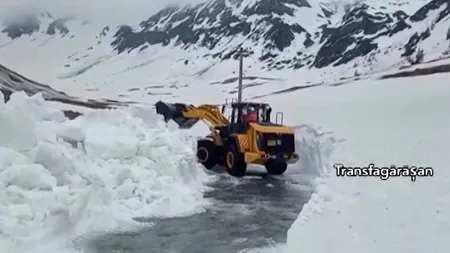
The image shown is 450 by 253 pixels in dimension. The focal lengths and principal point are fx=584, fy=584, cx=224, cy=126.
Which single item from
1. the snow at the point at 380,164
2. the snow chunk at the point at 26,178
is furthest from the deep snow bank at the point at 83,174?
the snow at the point at 380,164

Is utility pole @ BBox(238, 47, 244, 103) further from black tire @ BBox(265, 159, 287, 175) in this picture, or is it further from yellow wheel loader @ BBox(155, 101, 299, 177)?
black tire @ BBox(265, 159, 287, 175)

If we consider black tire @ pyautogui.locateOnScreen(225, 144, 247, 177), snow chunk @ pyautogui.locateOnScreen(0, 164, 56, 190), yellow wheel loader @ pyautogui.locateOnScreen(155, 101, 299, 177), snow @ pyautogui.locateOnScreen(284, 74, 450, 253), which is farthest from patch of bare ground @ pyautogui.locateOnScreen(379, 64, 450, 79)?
snow chunk @ pyautogui.locateOnScreen(0, 164, 56, 190)

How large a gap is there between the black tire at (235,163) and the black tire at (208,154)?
0.31m

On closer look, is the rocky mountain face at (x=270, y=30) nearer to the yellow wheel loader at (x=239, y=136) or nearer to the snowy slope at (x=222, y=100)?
the snowy slope at (x=222, y=100)

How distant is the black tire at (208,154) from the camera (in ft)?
18.0

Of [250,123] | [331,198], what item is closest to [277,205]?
[331,198]

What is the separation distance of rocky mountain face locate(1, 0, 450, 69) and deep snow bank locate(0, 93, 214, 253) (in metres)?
0.68

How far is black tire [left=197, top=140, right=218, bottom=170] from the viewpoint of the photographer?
5473mm

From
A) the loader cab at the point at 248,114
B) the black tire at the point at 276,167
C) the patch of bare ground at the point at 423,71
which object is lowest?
the black tire at the point at 276,167

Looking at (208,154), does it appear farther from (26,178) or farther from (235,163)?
(26,178)

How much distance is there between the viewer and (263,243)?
296 cm

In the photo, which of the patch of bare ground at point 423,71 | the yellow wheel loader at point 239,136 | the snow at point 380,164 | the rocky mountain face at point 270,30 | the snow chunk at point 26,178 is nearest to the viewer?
the snow at point 380,164

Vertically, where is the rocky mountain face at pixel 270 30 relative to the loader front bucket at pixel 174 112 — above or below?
above

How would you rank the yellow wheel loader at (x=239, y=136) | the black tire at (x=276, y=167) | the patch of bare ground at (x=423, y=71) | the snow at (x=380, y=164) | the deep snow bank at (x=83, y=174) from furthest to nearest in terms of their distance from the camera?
1. the patch of bare ground at (x=423, y=71)
2. the black tire at (x=276, y=167)
3. the yellow wheel loader at (x=239, y=136)
4. the deep snow bank at (x=83, y=174)
5. the snow at (x=380, y=164)
